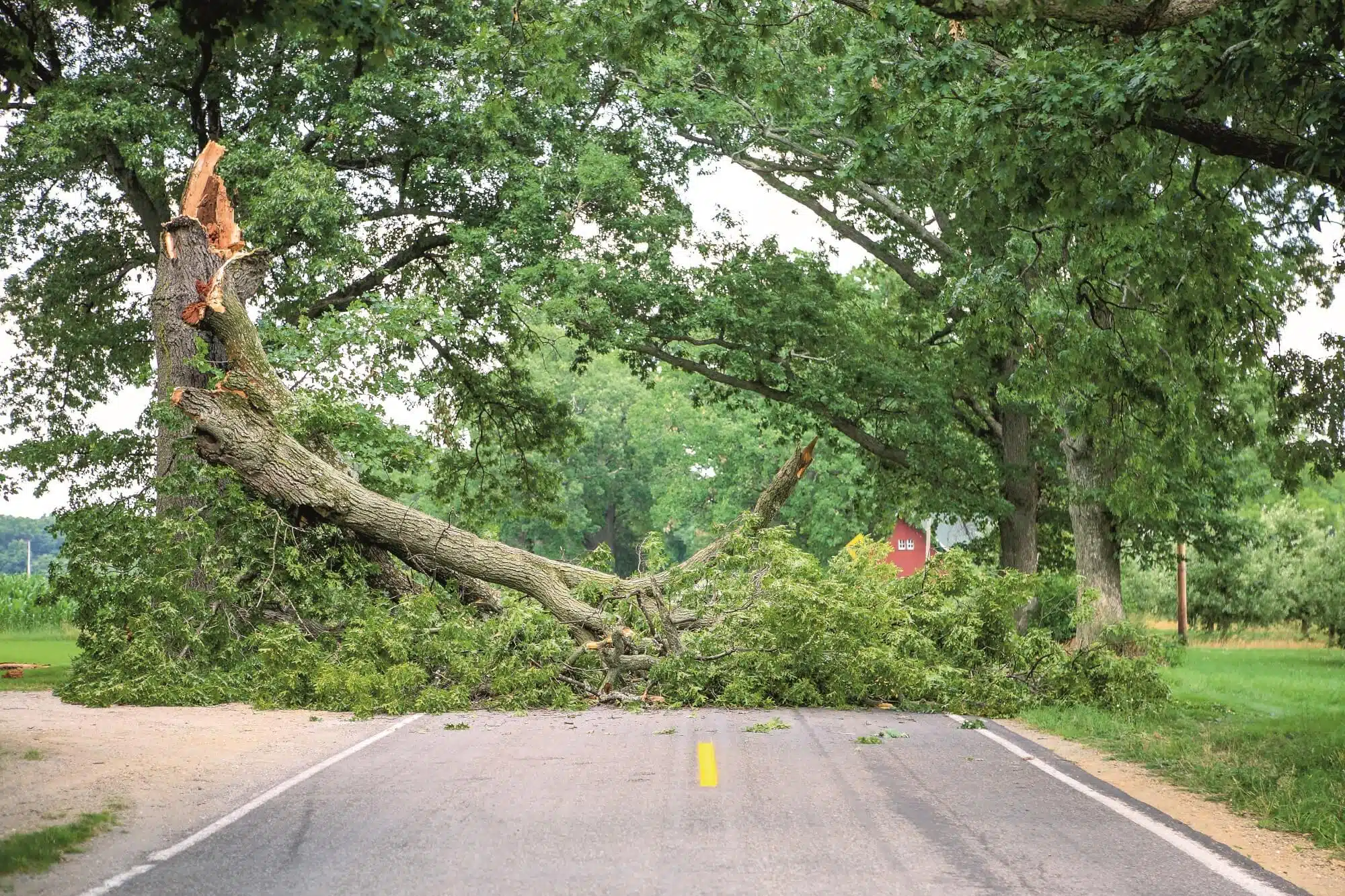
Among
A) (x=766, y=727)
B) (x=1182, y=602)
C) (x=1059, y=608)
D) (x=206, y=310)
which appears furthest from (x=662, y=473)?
(x=766, y=727)

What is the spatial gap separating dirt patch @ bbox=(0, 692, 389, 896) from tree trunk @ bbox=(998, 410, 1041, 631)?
16.6 m

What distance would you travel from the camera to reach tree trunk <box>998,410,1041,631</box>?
1022 inches

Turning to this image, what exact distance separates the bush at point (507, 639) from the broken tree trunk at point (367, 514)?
335 millimetres

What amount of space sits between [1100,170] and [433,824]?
300 inches

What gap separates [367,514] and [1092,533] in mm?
13778

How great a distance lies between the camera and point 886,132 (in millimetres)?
13000

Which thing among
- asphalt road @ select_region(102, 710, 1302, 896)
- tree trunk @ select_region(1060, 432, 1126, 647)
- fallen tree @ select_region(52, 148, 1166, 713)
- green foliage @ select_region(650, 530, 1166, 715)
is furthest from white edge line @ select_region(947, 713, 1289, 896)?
tree trunk @ select_region(1060, 432, 1126, 647)

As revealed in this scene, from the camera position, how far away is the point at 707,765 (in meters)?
9.45

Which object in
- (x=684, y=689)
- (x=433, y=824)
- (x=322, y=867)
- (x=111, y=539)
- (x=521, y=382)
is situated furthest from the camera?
(x=521, y=382)

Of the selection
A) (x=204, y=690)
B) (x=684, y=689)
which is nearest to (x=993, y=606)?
(x=684, y=689)

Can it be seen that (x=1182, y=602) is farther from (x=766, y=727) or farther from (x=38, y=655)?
(x=38, y=655)

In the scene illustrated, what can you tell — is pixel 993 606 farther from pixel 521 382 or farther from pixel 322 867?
pixel 521 382

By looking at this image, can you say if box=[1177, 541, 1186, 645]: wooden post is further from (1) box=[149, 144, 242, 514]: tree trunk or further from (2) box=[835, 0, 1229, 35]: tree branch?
(2) box=[835, 0, 1229, 35]: tree branch

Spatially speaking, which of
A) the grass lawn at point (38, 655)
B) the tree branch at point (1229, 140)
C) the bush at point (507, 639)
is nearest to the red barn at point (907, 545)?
the grass lawn at point (38, 655)
